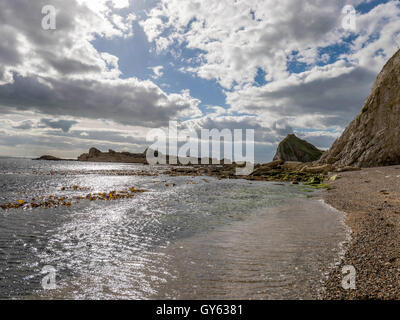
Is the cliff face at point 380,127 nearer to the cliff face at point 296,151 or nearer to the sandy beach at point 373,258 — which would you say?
the sandy beach at point 373,258

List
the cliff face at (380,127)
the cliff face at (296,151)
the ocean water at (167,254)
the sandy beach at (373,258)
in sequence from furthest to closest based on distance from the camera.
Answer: the cliff face at (296,151), the cliff face at (380,127), the ocean water at (167,254), the sandy beach at (373,258)

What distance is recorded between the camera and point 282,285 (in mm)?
5750

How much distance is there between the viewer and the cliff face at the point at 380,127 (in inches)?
1540

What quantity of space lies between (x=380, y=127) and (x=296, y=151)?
77.9 meters

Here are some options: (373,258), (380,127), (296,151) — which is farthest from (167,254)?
(296,151)

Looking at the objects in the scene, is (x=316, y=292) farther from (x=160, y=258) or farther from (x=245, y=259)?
(x=160, y=258)

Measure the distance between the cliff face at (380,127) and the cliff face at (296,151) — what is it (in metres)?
70.0

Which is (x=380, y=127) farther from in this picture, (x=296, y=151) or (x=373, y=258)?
(x=296, y=151)

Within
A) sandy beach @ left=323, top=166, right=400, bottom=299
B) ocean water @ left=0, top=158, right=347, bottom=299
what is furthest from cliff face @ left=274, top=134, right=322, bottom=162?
ocean water @ left=0, top=158, right=347, bottom=299

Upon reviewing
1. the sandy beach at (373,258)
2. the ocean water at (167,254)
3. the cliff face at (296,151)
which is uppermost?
the cliff face at (296,151)

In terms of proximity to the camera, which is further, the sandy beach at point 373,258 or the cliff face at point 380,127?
the cliff face at point 380,127

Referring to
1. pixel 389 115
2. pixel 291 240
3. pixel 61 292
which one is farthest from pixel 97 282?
pixel 389 115

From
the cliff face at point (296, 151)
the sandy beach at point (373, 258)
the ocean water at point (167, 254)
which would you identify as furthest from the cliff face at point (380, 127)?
the cliff face at point (296, 151)
